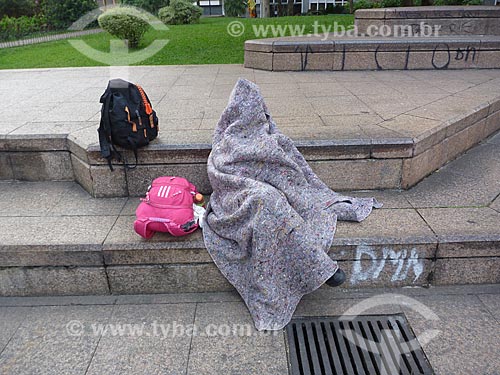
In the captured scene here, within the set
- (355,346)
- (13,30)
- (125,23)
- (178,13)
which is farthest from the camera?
(178,13)

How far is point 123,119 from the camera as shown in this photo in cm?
312

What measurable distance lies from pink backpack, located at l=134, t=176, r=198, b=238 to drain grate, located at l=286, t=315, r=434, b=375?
930 millimetres

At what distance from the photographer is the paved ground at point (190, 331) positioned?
Result: 2314 mm

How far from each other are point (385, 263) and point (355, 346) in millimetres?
643

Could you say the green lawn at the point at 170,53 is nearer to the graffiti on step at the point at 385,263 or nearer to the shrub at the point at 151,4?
the graffiti on step at the point at 385,263

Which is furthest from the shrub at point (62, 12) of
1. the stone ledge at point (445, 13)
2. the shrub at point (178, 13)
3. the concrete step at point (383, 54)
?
the concrete step at point (383, 54)

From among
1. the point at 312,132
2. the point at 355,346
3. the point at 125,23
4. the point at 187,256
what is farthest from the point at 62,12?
the point at 355,346

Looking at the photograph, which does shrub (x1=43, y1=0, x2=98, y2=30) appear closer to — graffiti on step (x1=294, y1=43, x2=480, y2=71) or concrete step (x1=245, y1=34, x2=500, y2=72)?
concrete step (x1=245, y1=34, x2=500, y2=72)

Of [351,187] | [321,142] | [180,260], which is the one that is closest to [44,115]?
[180,260]

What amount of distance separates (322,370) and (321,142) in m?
1.74

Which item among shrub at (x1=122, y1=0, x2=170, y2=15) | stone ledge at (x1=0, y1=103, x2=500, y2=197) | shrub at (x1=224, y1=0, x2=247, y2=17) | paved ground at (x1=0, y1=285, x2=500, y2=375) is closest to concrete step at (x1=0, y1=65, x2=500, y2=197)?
stone ledge at (x1=0, y1=103, x2=500, y2=197)

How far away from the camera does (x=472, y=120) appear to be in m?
4.23

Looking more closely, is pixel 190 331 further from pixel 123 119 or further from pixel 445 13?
pixel 445 13

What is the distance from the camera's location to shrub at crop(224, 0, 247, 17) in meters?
30.5
